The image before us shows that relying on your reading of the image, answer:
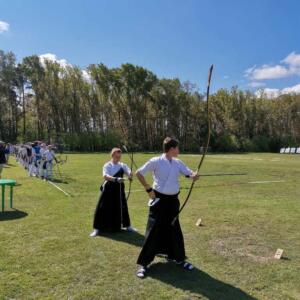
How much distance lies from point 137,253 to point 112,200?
1611mm

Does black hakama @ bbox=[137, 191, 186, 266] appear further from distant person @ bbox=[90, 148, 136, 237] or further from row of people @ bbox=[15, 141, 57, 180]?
row of people @ bbox=[15, 141, 57, 180]

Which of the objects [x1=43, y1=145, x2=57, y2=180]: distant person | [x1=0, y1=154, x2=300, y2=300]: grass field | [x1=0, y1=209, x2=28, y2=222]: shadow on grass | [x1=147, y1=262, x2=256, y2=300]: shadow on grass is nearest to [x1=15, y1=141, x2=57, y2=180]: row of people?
[x1=43, y1=145, x2=57, y2=180]: distant person

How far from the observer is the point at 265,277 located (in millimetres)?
6066

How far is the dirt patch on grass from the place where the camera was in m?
7.10

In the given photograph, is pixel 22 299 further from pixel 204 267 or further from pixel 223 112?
pixel 223 112

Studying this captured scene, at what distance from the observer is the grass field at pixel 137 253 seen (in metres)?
5.55

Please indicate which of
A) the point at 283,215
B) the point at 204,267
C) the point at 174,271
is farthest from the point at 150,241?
the point at 283,215

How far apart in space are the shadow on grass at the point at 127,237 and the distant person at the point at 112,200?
0.16m

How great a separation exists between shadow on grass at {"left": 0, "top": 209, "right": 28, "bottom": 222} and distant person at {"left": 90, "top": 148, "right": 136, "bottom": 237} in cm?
285

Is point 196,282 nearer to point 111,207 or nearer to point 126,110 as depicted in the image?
point 111,207

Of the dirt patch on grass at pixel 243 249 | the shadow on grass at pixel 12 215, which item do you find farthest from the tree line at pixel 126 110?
the dirt patch on grass at pixel 243 249

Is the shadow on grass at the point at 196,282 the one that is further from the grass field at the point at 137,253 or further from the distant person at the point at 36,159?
the distant person at the point at 36,159

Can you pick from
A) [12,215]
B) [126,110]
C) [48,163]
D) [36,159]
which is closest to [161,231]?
[12,215]

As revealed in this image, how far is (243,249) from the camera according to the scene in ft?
24.7
